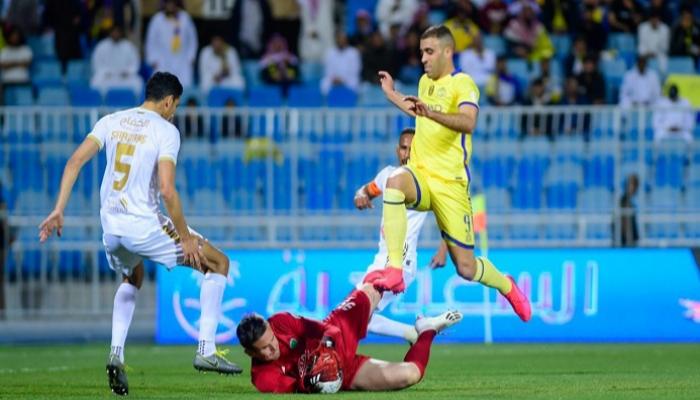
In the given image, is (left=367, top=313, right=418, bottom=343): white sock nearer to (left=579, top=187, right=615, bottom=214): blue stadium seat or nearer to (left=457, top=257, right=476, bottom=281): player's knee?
(left=457, top=257, right=476, bottom=281): player's knee

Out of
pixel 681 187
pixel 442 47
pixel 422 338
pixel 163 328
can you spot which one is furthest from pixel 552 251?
Result: pixel 422 338

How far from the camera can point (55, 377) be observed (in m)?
13.2

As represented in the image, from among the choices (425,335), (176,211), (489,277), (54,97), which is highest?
(54,97)

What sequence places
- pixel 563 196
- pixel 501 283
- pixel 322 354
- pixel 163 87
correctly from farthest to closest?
1. pixel 563 196
2. pixel 501 283
3. pixel 163 87
4. pixel 322 354

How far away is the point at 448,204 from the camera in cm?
1232

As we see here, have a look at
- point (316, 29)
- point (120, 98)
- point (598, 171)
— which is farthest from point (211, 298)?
point (316, 29)

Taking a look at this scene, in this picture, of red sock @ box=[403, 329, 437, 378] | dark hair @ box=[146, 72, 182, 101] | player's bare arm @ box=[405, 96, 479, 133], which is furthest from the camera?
player's bare arm @ box=[405, 96, 479, 133]

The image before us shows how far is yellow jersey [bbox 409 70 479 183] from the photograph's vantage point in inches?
484

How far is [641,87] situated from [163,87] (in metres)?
14.2

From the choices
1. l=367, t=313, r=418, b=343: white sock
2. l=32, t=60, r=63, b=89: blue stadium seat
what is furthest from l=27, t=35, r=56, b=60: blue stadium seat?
l=367, t=313, r=418, b=343: white sock

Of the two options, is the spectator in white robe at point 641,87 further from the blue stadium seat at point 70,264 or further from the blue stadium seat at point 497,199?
the blue stadium seat at point 70,264

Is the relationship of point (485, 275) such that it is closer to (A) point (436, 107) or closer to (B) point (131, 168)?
(A) point (436, 107)

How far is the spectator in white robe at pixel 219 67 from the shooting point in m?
24.4

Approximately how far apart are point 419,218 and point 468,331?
6.02 metres
